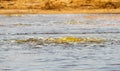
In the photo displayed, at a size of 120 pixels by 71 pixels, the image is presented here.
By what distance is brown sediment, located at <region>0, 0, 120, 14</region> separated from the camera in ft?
298

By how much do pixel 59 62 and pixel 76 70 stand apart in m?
2.75

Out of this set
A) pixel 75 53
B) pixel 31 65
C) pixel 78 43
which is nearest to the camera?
pixel 31 65

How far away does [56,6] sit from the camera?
9569 centimetres

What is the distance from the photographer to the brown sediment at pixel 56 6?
9088 cm

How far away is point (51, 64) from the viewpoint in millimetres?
Answer: 24484

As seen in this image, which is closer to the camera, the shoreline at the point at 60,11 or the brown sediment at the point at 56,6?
the shoreline at the point at 60,11

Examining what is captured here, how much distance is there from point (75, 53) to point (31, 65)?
5.06 m

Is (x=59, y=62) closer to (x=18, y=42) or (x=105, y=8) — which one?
(x=18, y=42)

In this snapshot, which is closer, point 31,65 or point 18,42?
point 31,65

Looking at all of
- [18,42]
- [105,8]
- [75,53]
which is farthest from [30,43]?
[105,8]

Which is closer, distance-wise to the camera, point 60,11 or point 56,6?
point 60,11

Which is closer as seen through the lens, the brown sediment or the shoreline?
the shoreline

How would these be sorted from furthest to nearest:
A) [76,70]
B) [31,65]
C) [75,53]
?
[75,53]
[31,65]
[76,70]

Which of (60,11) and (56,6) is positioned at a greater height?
(56,6)
